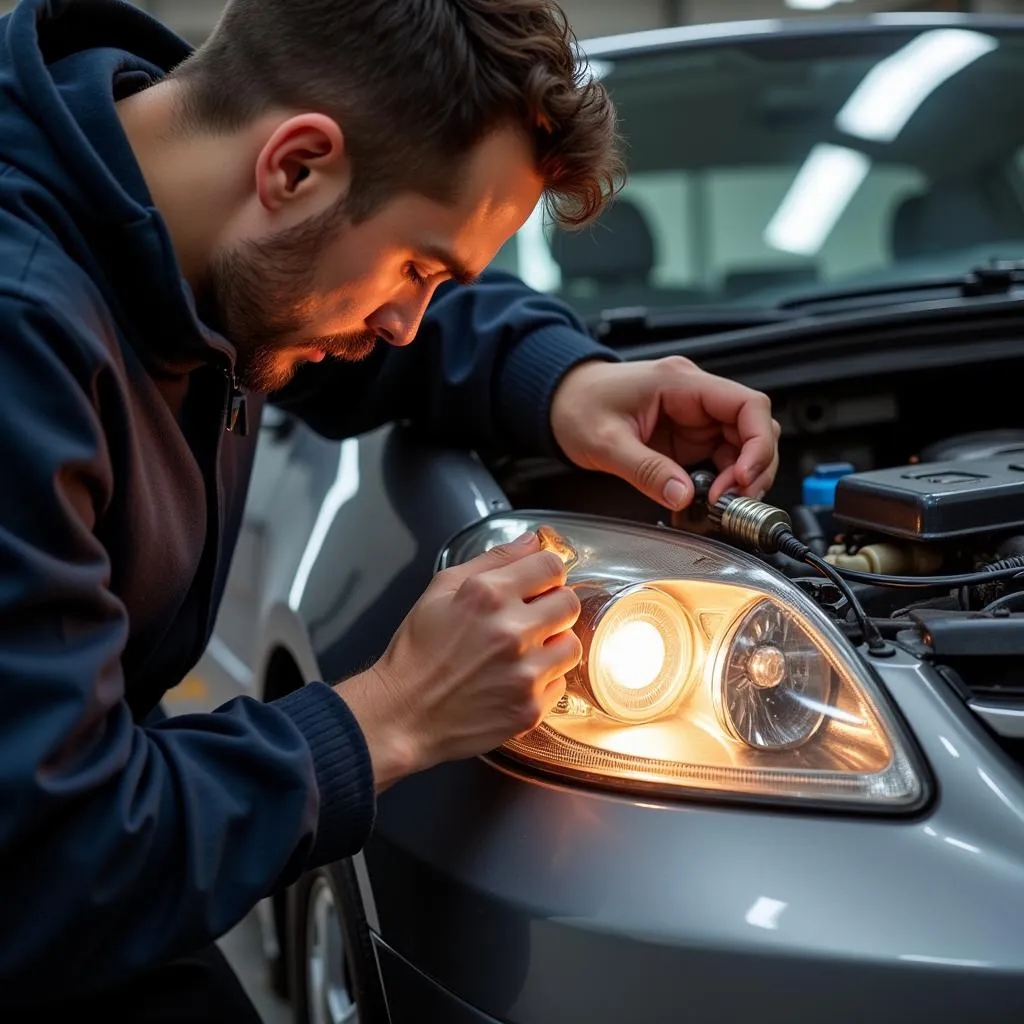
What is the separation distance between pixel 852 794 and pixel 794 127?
167cm

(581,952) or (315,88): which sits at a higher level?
(315,88)

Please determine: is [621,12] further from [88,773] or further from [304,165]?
[88,773]

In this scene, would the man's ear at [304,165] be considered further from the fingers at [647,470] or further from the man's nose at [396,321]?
the fingers at [647,470]

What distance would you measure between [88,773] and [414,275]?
57cm

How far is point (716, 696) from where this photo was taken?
1.09 meters

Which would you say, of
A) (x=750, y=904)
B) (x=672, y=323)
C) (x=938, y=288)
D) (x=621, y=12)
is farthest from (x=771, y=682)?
(x=621, y=12)

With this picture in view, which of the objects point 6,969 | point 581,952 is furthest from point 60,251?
point 581,952

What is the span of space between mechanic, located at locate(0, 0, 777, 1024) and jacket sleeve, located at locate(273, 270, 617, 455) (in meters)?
0.24

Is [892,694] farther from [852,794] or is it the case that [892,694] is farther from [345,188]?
[345,188]

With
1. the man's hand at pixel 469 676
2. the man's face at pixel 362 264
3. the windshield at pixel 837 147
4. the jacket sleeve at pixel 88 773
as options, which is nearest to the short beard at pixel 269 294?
the man's face at pixel 362 264

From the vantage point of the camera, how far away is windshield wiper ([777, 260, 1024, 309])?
1.93 m

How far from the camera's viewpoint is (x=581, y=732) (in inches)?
43.3

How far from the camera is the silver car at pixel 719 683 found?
3.07 ft

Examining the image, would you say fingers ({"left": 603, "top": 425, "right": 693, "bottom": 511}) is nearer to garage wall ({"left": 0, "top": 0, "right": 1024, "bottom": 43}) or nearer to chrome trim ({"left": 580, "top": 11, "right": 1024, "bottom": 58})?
chrome trim ({"left": 580, "top": 11, "right": 1024, "bottom": 58})
